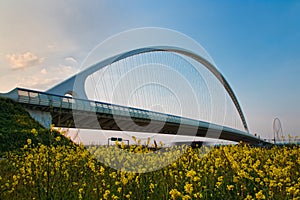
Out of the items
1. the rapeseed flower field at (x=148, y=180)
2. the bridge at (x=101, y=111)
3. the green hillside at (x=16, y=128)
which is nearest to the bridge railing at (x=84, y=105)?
the bridge at (x=101, y=111)

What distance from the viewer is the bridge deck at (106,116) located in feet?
74.0

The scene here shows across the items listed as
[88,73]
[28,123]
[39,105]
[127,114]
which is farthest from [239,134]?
[28,123]

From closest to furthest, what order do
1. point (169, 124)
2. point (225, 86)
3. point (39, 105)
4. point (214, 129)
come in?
1. point (39, 105)
2. point (169, 124)
3. point (214, 129)
4. point (225, 86)

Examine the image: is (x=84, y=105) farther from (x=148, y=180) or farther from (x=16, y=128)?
(x=148, y=180)

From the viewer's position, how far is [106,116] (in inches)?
1182

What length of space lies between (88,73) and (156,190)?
28.5 m

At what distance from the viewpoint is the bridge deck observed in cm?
2256

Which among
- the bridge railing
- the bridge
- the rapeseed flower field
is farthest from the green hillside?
the rapeseed flower field

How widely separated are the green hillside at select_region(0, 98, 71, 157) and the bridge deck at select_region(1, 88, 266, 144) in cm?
143

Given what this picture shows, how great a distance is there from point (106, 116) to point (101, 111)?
132 cm

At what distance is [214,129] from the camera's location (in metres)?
40.8

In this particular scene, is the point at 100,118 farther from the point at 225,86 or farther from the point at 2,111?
the point at 225,86

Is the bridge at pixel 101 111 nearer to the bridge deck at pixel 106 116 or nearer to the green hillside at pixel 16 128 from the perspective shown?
the bridge deck at pixel 106 116

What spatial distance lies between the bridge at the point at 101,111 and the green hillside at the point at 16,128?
5.29 ft
